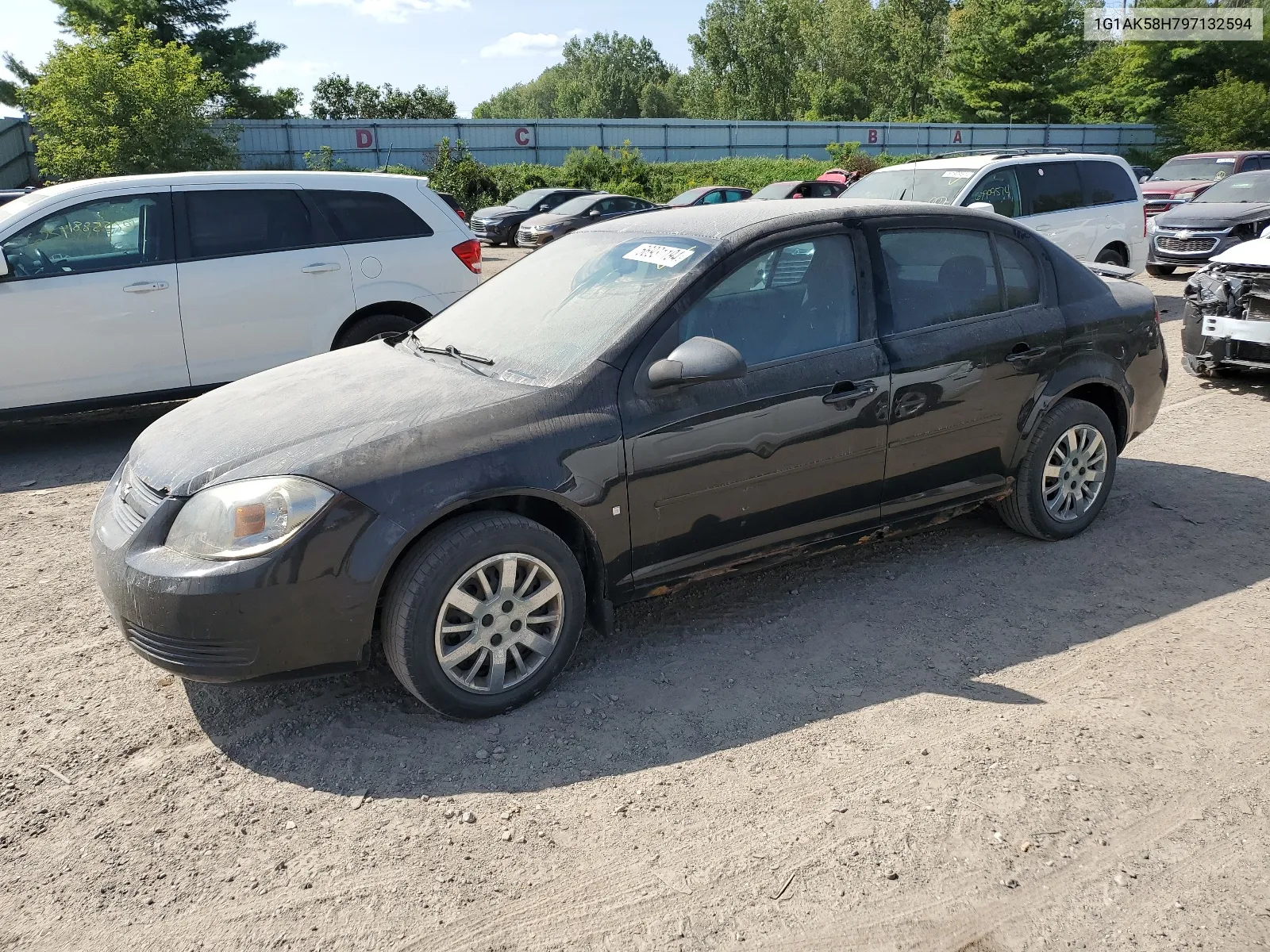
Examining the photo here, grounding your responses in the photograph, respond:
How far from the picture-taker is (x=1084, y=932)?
262 cm

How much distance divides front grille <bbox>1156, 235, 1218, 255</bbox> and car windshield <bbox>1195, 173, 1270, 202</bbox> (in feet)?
4.69

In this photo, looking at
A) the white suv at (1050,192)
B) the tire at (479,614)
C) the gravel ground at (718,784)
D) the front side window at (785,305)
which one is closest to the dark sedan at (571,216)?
the white suv at (1050,192)

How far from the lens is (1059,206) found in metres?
11.3

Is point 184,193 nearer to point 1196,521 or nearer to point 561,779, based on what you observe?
point 561,779

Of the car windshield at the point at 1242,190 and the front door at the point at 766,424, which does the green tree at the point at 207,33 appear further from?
the front door at the point at 766,424

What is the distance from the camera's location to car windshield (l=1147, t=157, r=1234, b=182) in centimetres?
2008

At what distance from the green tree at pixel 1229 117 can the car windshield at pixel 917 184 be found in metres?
38.6

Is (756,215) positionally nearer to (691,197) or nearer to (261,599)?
(261,599)

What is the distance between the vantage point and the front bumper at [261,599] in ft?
10.6

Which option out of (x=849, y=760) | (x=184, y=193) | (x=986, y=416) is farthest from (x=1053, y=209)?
(x=849, y=760)

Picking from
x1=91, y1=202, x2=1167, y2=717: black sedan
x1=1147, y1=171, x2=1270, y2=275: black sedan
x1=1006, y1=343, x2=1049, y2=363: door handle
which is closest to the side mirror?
x1=91, y1=202, x2=1167, y2=717: black sedan

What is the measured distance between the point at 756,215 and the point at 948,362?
41.2 inches

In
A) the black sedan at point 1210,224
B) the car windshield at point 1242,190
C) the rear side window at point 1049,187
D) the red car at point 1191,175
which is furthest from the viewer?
the red car at point 1191,175

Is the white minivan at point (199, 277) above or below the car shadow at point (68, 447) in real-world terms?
above
